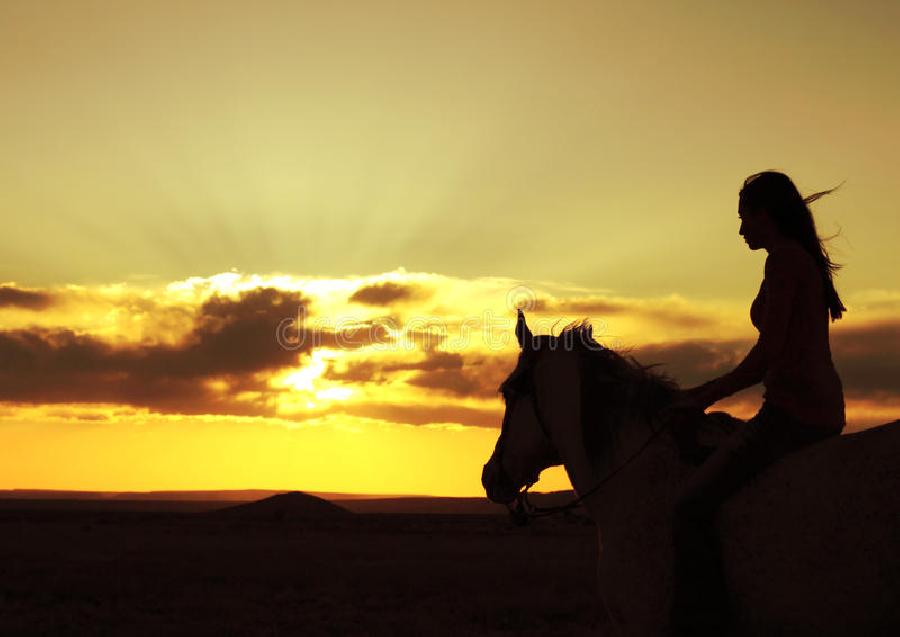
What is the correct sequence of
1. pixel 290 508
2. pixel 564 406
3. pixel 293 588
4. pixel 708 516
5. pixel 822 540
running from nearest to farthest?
1. pixel 822 540
2. pixel 708 516
3. pixel 564 406
4. pixel 293 588
5. pixel 290 508

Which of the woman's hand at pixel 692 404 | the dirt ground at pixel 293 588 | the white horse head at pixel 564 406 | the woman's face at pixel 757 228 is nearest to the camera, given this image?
the woman's hand at pixel 692 404

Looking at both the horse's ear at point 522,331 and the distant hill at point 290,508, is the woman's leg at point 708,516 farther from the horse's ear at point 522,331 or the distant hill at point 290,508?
the distant hill at point 290,508

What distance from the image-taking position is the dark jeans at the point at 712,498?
18.1ft

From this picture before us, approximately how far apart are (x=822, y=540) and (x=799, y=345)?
3.48 ft

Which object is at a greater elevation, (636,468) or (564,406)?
(564,406)

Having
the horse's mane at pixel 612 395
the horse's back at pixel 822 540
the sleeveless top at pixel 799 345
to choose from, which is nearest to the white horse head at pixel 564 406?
the horse's mane at pixel 612 395

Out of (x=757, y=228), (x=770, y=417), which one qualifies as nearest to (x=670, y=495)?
(x=770, y=417)

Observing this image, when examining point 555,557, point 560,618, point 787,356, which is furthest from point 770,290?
point 555,557

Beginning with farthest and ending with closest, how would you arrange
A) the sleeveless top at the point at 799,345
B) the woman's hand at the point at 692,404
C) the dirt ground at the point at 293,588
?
the dirt ground at the point at 293,588
the woman's hand at the point at 692,404
the sleeveless top at the point at 799,345

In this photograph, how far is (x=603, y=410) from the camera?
6.34 meters

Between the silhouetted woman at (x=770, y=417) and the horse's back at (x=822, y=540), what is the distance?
11cm

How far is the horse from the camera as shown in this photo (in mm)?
5207

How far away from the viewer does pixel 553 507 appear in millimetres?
6734

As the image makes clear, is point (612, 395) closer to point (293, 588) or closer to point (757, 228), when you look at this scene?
point (757, 228)
